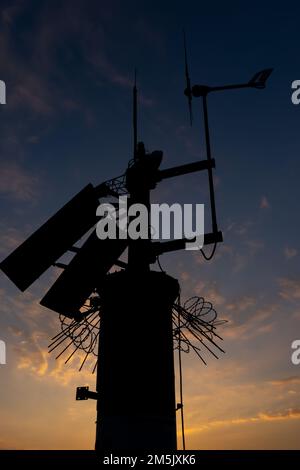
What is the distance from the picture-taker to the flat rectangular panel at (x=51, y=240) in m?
20.0

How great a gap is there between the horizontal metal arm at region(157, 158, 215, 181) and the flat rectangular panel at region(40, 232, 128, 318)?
434 cm

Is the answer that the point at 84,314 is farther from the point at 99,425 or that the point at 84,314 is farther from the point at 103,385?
the point at 99,425

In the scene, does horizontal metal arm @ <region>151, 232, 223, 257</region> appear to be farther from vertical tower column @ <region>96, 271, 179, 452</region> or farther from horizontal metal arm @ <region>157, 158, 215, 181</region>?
horizontal metal arm @ <region>157, 158, 215, 181</region>

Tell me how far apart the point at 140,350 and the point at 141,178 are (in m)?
8.44

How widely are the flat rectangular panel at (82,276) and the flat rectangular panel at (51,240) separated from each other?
3.58 ft

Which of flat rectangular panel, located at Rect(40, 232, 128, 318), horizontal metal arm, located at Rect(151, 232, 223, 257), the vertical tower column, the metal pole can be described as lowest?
the vertical tower column

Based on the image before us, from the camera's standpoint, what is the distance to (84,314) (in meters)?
20.6

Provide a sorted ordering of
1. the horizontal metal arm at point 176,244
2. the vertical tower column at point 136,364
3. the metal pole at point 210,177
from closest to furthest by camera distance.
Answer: the vertical tower column at point 136,364 < the horizontal metal arm at point 176,244 < the metal pole at point 210,177

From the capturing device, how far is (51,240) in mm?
20438

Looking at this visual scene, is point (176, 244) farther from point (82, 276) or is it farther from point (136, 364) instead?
point (136, 364)

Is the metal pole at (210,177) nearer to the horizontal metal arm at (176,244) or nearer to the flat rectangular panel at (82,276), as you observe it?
the horizontal metal arm at (176,244)

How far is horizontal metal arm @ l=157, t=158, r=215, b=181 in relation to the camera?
20.9 meters
